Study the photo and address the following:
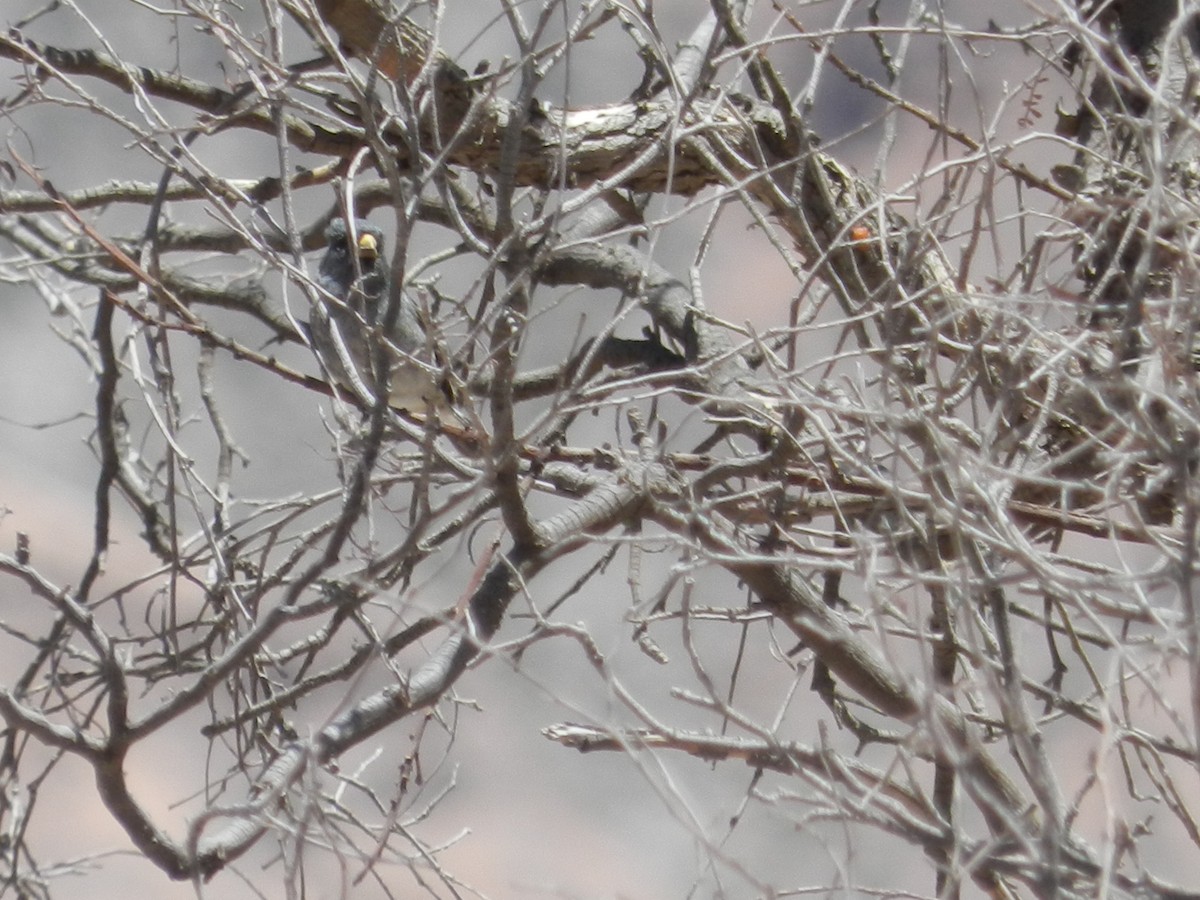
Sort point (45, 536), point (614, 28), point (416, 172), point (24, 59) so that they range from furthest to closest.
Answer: point (45, 536) → point (614, 28) → point (24, 59) → point (416, 172)

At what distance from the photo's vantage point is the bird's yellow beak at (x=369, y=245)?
3.97m

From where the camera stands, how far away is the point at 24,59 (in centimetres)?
246

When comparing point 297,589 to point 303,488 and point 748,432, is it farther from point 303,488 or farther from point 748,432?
point 303,488

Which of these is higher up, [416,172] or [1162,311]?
[416,172]

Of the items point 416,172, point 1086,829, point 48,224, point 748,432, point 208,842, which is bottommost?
point 1086,829

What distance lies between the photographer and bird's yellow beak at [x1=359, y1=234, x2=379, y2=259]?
3.97 m

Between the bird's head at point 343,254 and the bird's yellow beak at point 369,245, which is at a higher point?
the bird's head at point 343,254

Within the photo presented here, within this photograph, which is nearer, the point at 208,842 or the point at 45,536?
the point at 208,842

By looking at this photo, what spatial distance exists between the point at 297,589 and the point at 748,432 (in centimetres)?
106

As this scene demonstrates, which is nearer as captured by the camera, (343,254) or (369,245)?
(369,245)

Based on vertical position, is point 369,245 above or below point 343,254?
below

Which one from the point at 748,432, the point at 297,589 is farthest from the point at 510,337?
the point at 748,432

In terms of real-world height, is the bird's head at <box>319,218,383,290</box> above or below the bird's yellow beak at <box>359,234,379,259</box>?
above

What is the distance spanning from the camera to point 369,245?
3992 mm
